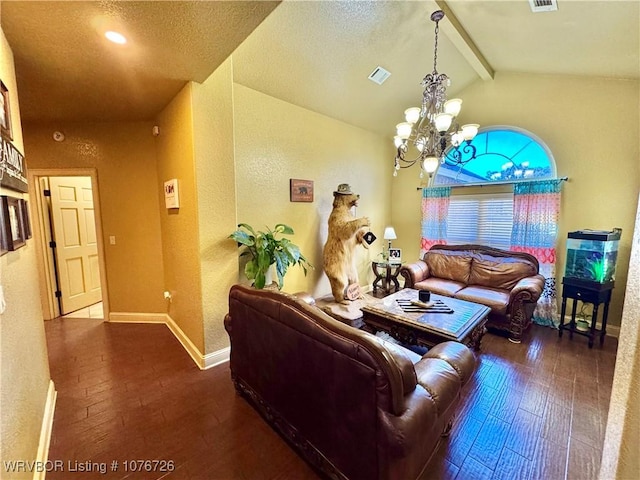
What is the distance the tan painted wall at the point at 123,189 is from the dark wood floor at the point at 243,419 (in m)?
0.87

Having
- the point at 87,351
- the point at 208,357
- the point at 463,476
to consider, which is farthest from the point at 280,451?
the point at 87,351

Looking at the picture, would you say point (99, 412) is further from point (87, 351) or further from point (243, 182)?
point (243, 182)

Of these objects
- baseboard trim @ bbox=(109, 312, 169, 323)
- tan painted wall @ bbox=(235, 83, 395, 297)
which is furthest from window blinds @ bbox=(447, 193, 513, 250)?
baseboard trim @ bbox=(109, 312, 169, 323)

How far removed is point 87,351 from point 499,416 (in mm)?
3896

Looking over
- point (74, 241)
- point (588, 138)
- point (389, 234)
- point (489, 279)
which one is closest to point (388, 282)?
point (389, 234)

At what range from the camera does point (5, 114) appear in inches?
54.8

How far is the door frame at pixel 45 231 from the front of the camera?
3.31m

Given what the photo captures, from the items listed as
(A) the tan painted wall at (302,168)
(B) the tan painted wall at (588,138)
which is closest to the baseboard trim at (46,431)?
(A) the tan painted wall at (302,168)

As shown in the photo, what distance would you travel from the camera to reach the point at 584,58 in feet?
9.30

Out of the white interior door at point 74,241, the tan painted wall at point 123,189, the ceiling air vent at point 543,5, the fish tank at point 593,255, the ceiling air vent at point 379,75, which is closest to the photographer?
the ceiling air vent at point 543,5

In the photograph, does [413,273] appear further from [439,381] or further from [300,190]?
[439,381]

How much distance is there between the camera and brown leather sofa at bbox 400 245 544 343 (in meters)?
3.06

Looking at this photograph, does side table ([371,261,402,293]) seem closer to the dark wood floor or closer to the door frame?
the dark wood floor

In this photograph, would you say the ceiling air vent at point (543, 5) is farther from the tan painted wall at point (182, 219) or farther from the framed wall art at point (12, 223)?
the framed wall art at point (12, 223)
